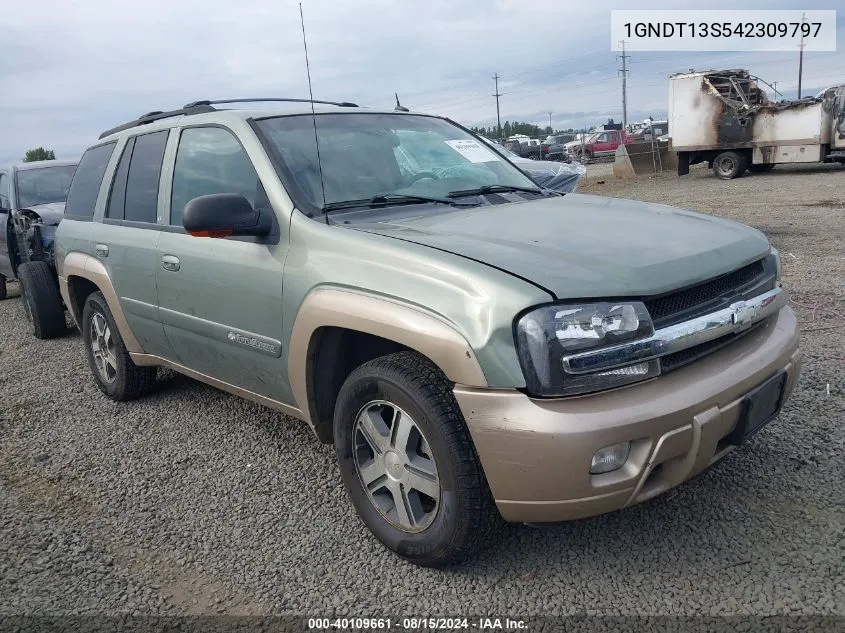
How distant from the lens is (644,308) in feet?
7.02

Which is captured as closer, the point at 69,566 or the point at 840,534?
the point at 840,534

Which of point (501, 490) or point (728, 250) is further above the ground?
point (728, 250)

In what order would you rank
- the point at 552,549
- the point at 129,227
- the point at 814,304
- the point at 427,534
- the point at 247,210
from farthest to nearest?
1. the point at 814,304
2. the point at 129,227
3. the point at 247,210
4. the point at 552,549
5. the point at 427,534

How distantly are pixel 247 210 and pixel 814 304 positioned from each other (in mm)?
4628

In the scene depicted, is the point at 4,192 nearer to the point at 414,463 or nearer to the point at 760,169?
the point at 414,463

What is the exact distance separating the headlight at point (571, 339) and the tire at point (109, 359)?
309 centimetres

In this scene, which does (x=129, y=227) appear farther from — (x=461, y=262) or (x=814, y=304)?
(x=814, y=304)

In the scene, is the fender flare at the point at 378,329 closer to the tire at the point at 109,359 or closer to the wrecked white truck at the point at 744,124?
the tire at the point at 109,359

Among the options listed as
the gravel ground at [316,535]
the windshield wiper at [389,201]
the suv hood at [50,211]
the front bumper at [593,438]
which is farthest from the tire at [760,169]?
the front bumper at [593,438]

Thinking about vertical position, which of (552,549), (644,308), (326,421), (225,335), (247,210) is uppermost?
(247,210)

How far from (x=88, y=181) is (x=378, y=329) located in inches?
128

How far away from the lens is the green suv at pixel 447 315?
2082 mm

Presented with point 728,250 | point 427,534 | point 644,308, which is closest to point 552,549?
point 427,534

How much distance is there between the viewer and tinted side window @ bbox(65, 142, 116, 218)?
4.49m
